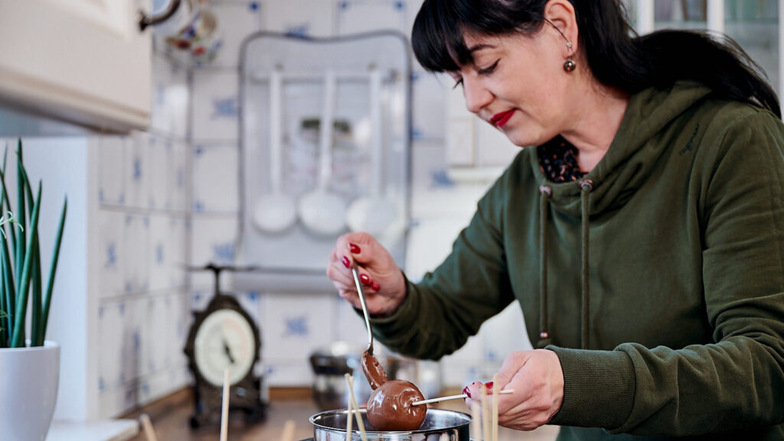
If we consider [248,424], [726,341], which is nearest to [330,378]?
[248,424]

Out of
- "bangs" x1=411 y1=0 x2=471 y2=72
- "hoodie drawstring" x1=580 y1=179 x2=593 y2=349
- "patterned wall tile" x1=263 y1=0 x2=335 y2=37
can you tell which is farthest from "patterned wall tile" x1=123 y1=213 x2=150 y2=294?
"hoodie drawstring" x1=580 y1=179 x2=593 y2=349

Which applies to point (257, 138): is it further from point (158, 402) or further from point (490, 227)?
point (490, 227)

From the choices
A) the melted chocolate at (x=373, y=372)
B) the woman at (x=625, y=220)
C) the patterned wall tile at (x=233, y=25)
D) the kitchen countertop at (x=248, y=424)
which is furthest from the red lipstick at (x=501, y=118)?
the patterned wall tile at (x=233, y=25)

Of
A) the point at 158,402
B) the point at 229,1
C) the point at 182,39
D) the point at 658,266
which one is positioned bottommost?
the point at 158,402

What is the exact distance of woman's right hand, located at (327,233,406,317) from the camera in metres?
1.12

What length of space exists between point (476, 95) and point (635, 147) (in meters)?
0.21

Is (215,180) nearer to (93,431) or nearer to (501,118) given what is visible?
(93,431)

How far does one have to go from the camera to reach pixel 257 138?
2336 millimetres

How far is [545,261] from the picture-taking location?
46.5 inches

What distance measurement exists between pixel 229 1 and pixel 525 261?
4.76ft

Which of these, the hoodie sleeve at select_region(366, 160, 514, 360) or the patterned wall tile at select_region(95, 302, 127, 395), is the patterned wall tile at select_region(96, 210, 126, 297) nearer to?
the patterned wall tile at select_region(95, 302, 127, 395)

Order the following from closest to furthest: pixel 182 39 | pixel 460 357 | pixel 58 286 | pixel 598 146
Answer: pixel 598 146, pixel 58 286, pixel 182 39, pixel 460 357

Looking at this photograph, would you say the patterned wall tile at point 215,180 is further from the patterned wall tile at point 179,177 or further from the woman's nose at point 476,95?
the woman's nose at point 476,95

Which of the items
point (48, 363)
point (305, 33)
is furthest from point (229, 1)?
point (48, 363)
